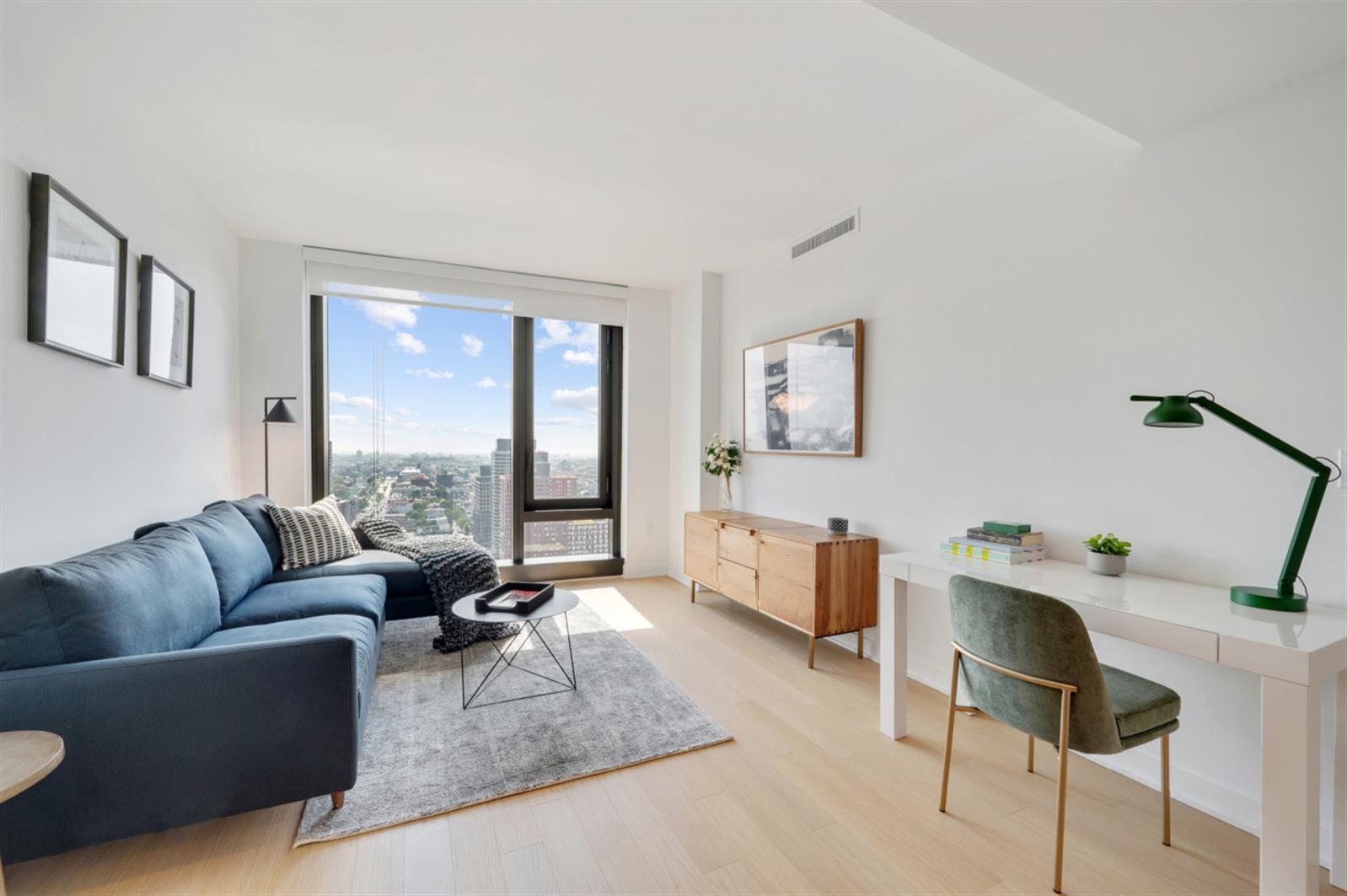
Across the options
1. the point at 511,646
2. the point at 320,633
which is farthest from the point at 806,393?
the point at 320,633

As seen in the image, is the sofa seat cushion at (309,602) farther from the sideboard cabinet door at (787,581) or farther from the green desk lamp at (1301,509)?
the green desk lamp at (1301,509)

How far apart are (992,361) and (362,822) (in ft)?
9.85

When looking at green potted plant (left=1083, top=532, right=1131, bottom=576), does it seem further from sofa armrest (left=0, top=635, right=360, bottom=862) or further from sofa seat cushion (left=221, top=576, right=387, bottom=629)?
sofa seat cushion (left=221, top=576, right=387, bottom=629)

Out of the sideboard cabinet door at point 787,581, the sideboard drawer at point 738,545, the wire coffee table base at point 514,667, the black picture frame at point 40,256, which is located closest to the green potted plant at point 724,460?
the sideboard drawer at point 738,545

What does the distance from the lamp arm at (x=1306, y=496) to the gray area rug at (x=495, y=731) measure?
1.89 metres

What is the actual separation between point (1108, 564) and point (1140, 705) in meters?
0.56

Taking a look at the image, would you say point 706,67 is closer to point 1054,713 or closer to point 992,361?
point 992,361

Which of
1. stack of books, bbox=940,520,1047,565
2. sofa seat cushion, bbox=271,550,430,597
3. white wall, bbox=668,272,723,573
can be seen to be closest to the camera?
stack of books, bbox=940,520,1047,565

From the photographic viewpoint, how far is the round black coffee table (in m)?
2.49

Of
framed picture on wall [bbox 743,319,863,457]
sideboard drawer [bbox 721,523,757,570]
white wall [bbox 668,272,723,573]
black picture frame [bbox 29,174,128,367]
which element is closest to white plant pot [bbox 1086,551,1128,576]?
framed picture on wall [bbox 743,319,863,457]

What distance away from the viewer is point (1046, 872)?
1.59 m

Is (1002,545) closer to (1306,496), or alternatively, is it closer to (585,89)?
(1306,496)

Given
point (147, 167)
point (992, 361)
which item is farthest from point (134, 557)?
point (992, 361)

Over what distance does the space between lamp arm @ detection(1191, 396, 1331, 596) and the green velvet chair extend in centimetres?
46
